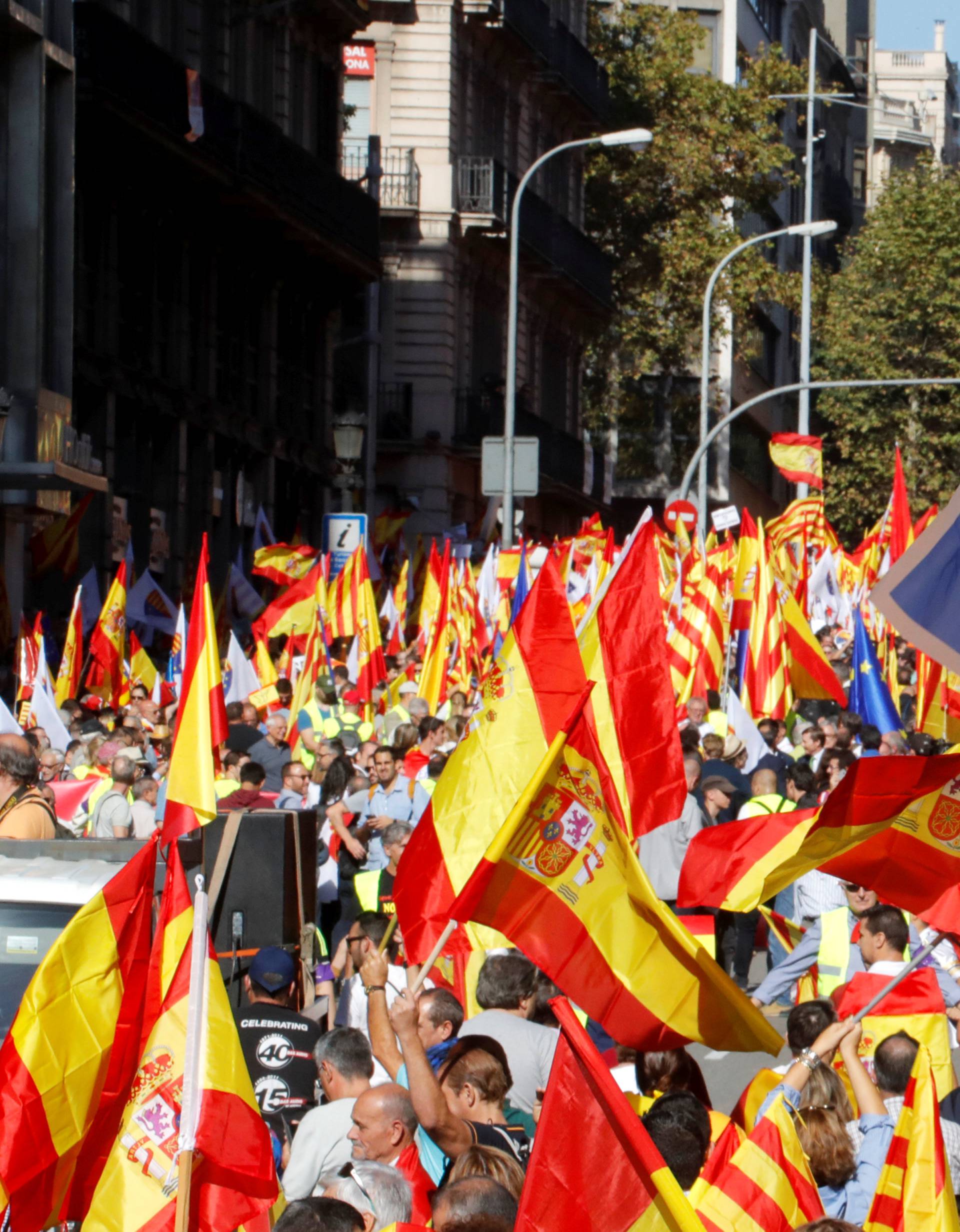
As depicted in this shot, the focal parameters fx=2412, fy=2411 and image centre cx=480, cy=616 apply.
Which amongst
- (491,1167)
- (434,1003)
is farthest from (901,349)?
(491,1167)

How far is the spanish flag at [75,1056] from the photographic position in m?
5.37

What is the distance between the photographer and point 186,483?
2917 cm

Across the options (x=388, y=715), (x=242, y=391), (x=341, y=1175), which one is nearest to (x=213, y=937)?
(x=341, y=1175)

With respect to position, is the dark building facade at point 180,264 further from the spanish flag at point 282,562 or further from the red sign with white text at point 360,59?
the red sign with white text at point 360,59

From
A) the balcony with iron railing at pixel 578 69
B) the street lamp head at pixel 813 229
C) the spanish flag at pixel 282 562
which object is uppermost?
the balcony with iron railing at pixel 578 69

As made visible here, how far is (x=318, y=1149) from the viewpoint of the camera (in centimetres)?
650

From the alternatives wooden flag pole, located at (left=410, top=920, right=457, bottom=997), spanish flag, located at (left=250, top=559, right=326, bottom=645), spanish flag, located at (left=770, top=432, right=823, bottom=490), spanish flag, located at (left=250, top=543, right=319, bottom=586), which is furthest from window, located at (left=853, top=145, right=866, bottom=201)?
wooden flag pole, located at (left=410, top=920, right=457, bottom=997)

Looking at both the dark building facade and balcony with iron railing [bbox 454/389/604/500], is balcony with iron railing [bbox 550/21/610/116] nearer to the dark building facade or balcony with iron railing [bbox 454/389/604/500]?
balcony with iron railing [bbox 454/389/604/500]

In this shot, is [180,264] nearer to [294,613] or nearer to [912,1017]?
[294,613]

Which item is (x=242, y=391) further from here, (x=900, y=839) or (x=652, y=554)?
(x=900, y=839)

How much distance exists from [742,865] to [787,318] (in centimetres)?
6533

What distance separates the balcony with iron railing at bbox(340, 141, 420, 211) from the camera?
38.5 m

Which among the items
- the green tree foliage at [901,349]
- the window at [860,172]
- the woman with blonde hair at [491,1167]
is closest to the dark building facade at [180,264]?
the woman with blonde hair at [491,1167]

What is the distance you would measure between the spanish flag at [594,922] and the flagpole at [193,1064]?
1.32 meters
